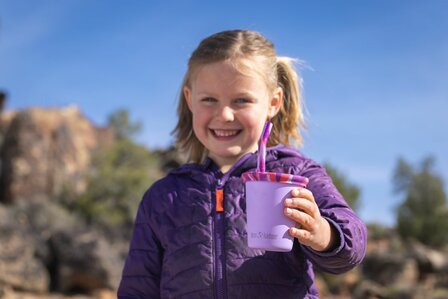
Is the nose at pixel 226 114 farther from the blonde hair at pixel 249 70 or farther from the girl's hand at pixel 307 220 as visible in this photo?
the girl's hand at pixel 307 220

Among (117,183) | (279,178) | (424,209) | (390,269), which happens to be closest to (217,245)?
(279,178)

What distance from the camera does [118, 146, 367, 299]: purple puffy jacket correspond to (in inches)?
94.1

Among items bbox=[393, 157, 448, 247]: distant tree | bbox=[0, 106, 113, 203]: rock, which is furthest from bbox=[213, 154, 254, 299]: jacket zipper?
bbox=[393, 157, 448, 247]: distant tree

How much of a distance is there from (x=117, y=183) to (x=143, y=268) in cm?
1566

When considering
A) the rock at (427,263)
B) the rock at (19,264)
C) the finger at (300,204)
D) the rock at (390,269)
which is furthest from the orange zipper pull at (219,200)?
the rock at (427,263)

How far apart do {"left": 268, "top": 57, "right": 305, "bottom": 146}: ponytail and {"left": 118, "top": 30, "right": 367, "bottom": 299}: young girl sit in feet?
0.03

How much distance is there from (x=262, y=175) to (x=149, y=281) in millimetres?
906

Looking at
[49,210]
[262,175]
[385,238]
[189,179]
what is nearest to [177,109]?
[189,179]

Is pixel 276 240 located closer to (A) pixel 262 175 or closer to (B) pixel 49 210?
(A) pixel 262 175

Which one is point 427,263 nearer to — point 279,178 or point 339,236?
point 339,236

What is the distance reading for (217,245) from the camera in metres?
2.53

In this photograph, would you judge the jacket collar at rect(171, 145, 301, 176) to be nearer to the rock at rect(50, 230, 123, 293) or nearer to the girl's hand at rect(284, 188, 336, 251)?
the girl's hand at rect(284, 188, 336, 251)

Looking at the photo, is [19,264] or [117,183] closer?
[19,264]

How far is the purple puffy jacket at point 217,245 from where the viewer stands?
7.84 ft
